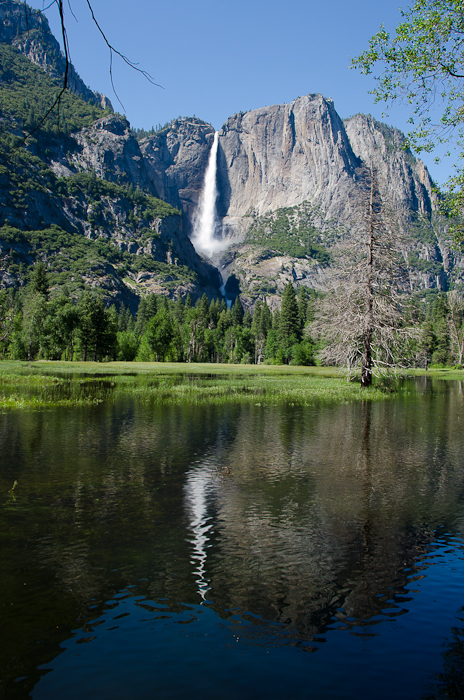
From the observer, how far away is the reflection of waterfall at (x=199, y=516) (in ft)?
25.8

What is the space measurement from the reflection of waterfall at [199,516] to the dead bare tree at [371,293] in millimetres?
28542

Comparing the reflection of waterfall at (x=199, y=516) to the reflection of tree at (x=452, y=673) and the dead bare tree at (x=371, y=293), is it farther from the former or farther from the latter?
the dead bare tree at (x=371, y=293)

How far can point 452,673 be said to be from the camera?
546 cm

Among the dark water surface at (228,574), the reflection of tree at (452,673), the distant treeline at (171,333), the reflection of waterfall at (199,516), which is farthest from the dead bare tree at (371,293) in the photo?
the reflection of tree at (452,673)

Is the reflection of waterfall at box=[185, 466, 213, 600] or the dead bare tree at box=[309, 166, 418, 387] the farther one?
the dead bare tree at box=[309, 166, 418, 387]

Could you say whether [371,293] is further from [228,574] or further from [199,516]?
[228,574]

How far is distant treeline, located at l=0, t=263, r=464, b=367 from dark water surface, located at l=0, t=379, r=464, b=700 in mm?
51826

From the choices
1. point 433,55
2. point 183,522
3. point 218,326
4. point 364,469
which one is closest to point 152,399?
point 364,469

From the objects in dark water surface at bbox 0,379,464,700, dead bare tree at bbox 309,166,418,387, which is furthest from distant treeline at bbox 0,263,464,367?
dark water surface at bbox 0,379,464,700

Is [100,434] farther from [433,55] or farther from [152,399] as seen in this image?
[433,55]

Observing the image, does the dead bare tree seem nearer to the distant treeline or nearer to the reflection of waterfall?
the distant treeline

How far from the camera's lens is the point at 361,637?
6.14 meters

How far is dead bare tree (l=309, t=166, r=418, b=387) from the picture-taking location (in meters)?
39.5

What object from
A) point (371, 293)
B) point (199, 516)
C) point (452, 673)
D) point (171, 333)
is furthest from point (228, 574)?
point (171, 333)
